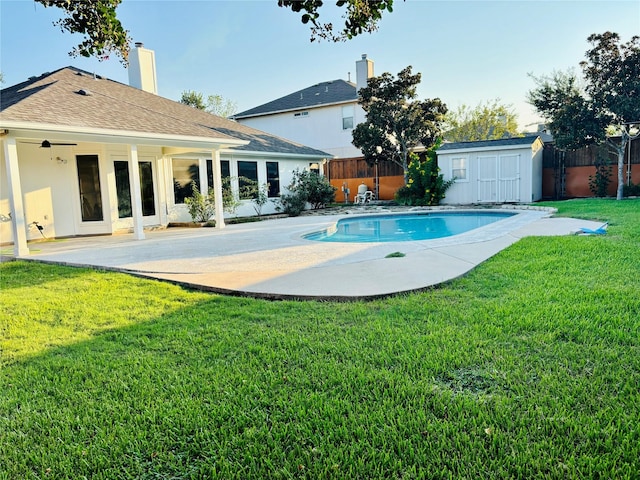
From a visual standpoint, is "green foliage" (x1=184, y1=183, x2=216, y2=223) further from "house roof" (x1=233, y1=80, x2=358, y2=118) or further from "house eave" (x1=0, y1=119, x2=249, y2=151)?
"house roof" (x1=233, y1=80, x2=358, y2=118)

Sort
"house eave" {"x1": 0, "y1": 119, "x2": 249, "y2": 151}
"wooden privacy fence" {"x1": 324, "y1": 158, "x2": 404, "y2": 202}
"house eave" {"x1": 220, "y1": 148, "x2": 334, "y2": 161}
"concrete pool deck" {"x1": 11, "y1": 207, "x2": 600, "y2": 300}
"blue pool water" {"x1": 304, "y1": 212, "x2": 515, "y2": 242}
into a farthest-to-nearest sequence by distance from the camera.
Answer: "wooden privacy fence" {"x1": 324, "y1": 158, "x2": 404, "y2": 202}, "house eave" {"x1": 220, "y1": 148, "x2": 334, "y2": 161}, "blue pool water" {"x1": 304, "y1": 212, "x2": 515, "y2": 242}, "house eave" {"x1": 0, "y1": 119, "x2": 249, "y2": 151}, "concrete pool deck" {"x1": 11, "y1": 207, "x2": 600, "y2": 300}

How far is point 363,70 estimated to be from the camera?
78.2 feet

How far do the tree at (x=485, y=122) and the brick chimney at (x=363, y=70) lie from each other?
47.8ft

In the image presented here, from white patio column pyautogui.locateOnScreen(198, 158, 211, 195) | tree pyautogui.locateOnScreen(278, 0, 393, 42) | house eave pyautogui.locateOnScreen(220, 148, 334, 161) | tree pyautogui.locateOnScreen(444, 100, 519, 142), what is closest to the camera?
tree pyautogui.locateOnScreen(278, 0, 393, 42)

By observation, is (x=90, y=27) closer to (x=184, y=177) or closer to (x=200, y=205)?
(x=200, y=205)

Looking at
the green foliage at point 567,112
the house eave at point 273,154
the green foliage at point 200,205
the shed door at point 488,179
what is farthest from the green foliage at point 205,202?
the green foliage at point 567,112

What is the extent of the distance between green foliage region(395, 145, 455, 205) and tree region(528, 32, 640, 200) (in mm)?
4780

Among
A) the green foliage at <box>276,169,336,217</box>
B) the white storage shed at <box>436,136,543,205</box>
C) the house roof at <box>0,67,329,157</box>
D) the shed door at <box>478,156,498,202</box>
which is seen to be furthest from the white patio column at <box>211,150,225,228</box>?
the shed door at <box>478,156,498,202</box>

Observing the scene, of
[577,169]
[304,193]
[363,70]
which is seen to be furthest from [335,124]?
[577,169]

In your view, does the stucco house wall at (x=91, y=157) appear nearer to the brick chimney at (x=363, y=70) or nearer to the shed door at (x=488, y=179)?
the shed door at (x=488, y=179)

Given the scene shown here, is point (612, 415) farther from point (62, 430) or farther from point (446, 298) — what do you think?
point (62, 430)

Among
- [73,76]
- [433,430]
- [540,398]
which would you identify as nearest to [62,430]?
[433,430]

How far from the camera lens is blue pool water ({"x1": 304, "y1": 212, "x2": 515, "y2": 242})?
11398 mm

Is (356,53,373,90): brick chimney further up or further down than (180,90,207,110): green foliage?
further down
